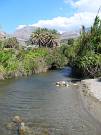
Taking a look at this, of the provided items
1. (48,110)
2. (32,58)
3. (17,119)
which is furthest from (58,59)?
(17,119)

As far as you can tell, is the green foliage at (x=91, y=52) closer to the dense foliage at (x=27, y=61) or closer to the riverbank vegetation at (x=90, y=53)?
the riverbank vegetation at (x=90, y=53)

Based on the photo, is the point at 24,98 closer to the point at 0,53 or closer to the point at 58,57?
the point at 0,53

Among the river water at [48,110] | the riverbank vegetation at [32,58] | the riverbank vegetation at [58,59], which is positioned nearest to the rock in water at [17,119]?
the river water at [48,110]

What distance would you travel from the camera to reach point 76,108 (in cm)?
3922

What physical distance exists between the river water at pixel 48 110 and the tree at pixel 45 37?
69329 millimetres

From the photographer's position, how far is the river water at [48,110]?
29.6 metres

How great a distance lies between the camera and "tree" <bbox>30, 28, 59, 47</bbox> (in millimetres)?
125312

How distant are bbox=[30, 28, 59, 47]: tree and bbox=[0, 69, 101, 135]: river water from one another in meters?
69.3

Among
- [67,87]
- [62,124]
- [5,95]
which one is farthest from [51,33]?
[62,124]

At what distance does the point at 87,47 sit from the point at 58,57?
99.6 feet

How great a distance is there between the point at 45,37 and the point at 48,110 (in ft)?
293

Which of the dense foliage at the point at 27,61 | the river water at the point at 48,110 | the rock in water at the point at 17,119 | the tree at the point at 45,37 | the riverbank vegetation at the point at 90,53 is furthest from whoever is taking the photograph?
the tree at the point at 45,37

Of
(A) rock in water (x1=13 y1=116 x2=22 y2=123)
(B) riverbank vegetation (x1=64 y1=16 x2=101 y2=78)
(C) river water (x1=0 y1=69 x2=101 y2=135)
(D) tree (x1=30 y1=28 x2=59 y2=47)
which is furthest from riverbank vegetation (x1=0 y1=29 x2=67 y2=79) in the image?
(A) rock in water (x1=13 y1=116 x2=22 y2=123)

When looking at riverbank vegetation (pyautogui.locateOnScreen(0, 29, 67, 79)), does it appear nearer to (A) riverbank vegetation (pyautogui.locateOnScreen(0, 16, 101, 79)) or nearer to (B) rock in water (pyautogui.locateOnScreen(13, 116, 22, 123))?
(A) riverbank vegetation (pyautogui.locateOnScreen(0, 16, 101, 79))
